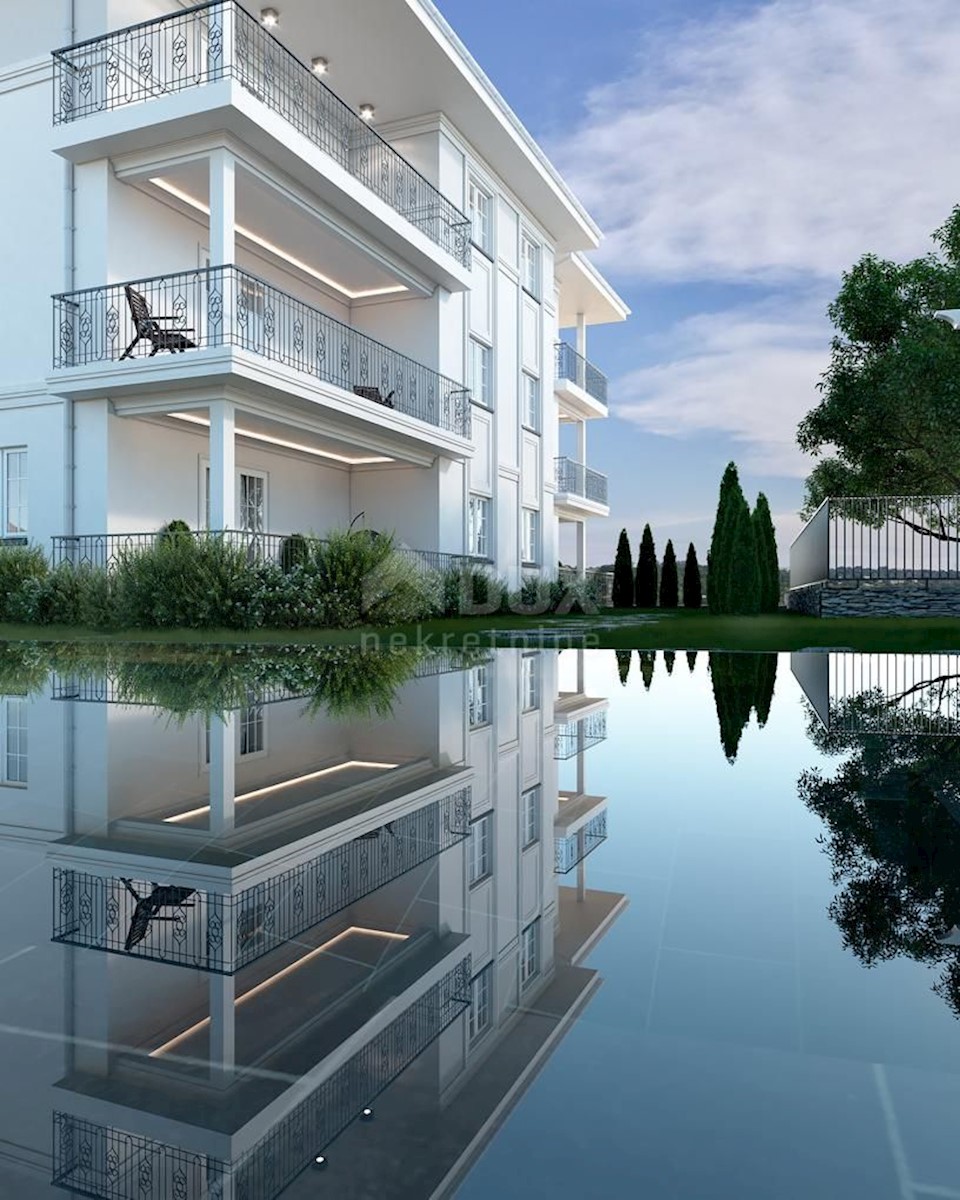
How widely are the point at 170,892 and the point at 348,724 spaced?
2.51 metres

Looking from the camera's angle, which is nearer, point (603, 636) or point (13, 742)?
point (13, 742)

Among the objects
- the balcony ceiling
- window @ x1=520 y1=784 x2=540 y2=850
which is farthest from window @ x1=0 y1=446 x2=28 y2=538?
window @ x1=520 y1=784 x2=540 y2=850

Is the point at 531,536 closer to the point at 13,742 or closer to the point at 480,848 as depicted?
the point at 13,742

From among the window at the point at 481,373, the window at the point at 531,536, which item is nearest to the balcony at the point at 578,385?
the window at the point at 531,536

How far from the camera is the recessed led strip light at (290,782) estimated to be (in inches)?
109

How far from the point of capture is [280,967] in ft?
5.34

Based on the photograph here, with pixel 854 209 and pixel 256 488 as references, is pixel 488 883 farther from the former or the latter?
pixel 854 209

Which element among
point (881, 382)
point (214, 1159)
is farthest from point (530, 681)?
point (881, 382)

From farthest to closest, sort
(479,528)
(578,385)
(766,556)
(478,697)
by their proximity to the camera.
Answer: (578,385) < (766,556) < (479,528) < (478,697)

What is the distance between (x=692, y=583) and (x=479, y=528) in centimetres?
1375

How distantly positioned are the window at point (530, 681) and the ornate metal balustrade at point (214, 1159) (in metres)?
3.84

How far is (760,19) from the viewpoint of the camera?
18516 mm

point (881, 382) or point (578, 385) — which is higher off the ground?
point (578, 385)

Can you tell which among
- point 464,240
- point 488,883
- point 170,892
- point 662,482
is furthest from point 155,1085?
point 662,482
